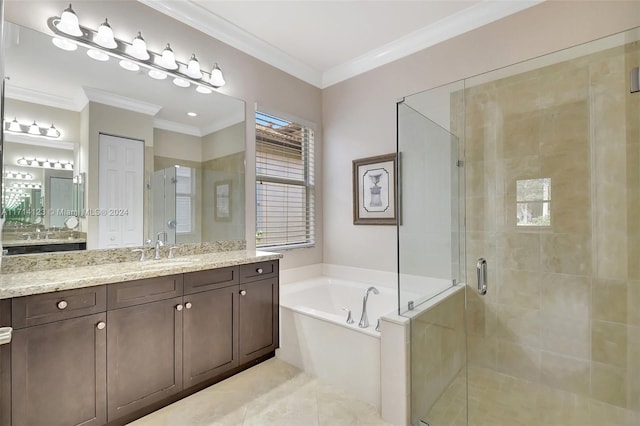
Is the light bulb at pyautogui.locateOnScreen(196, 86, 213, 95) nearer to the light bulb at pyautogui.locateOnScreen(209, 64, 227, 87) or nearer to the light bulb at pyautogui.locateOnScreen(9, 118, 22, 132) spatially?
the light bulb at pyautogui.locateOnScreen(209, 64, 227, 87)

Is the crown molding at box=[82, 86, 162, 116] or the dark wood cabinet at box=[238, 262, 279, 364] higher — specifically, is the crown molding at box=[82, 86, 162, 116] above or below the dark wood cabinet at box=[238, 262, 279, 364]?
above

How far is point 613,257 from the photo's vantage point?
188 cm

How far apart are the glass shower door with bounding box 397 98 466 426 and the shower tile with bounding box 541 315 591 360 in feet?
1.77

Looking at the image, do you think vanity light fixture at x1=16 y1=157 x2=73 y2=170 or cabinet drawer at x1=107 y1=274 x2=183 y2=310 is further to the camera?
vanity light fixture at x1=16 y1=157 x2=73 y2=170

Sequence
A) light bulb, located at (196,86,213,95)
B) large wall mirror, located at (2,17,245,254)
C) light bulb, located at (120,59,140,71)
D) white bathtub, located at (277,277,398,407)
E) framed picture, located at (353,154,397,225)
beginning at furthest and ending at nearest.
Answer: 1. framed picture, located at (353,154,397,225)
2. light bulb, located at (196,86,213,95)
3. light bulb, located at (120,59,140,71)
4. white bathtub, located at (277,277,398,407)
5. large wall mirror, located at (2,17,245,254)

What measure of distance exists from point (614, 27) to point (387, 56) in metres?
1.63

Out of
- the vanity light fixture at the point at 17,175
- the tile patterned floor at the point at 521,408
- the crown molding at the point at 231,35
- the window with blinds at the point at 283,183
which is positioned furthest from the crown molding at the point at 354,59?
the tile patterned floor at the point at 521,408

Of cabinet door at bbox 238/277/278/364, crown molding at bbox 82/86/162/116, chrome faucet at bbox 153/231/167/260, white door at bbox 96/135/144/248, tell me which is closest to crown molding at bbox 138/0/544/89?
crown molding at bbox 82/86/162/116

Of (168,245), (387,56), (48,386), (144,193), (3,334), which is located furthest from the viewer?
(387,56)

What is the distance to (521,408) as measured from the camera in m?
1.87

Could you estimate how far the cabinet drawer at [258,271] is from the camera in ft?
7.23

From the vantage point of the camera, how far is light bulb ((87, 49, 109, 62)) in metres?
1.95

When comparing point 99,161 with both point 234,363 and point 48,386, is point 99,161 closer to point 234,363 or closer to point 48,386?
point 48,386

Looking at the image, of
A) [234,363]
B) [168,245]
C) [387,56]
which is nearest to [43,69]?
[168,245]
